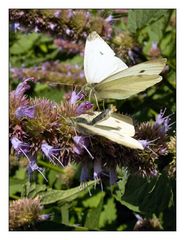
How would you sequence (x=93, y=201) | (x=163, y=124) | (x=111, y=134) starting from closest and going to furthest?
(x=111, y=134)
(x=163, y=124)
(x=93, y=201)

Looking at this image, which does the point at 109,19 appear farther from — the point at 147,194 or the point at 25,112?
the point at 25,112

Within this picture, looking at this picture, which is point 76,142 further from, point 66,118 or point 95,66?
point 95,66

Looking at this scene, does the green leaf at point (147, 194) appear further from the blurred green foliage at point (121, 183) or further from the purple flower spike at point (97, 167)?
the purple flower spike at point (97, 167)

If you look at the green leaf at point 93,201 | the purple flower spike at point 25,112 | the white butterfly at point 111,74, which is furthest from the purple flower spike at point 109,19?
the purple flower spike at point 25,112

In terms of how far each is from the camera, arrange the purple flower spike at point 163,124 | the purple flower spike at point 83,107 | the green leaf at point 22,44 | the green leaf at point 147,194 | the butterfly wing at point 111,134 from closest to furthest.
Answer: the butterfly wing at point 111,134 < the purple flower spike at point 83,107 < the purple flower spike at point 163,124 < the green leaf at point 147,194 < the green leaf at point 22,44

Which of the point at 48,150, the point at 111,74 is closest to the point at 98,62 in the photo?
the point at 111,74

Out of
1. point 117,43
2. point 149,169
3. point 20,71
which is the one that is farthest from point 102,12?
point 149,169
